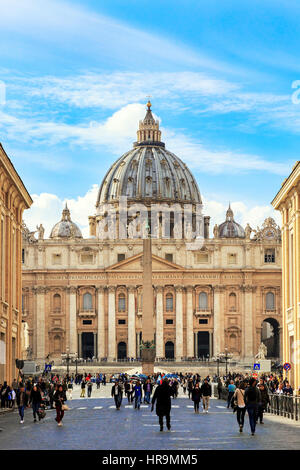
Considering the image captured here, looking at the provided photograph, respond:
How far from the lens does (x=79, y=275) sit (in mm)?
127625

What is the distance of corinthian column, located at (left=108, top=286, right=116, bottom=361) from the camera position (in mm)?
125250

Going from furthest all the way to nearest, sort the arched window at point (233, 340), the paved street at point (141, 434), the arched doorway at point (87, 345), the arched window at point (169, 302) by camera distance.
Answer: the arched doorway at point (87, 345) < the arched window at point (169, 302) < the arched window at point (233, 340) < the paved street at point (141, 434)

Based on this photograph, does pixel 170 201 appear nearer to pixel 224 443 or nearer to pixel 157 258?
pixel 157 258

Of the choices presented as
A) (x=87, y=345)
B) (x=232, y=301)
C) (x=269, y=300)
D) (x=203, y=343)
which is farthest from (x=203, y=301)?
(x=87, y=345)

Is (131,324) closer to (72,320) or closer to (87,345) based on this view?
(87,345)

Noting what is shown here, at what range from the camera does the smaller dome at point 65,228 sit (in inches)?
5812

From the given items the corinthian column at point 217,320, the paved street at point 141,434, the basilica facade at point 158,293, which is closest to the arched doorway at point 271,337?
the basilica facade at point 158,293

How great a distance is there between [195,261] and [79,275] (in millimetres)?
14383

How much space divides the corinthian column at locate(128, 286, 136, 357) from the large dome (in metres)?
32.7

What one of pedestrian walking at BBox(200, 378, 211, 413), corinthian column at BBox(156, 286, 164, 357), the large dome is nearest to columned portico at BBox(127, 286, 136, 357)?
corinthian column at BBox(156, 286, 164, 357)

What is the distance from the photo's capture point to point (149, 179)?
6289 inches

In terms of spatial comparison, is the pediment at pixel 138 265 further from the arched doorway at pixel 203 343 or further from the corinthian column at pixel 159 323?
the arched doorway at pixel 203 343

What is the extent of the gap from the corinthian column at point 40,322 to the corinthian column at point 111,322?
803cm
